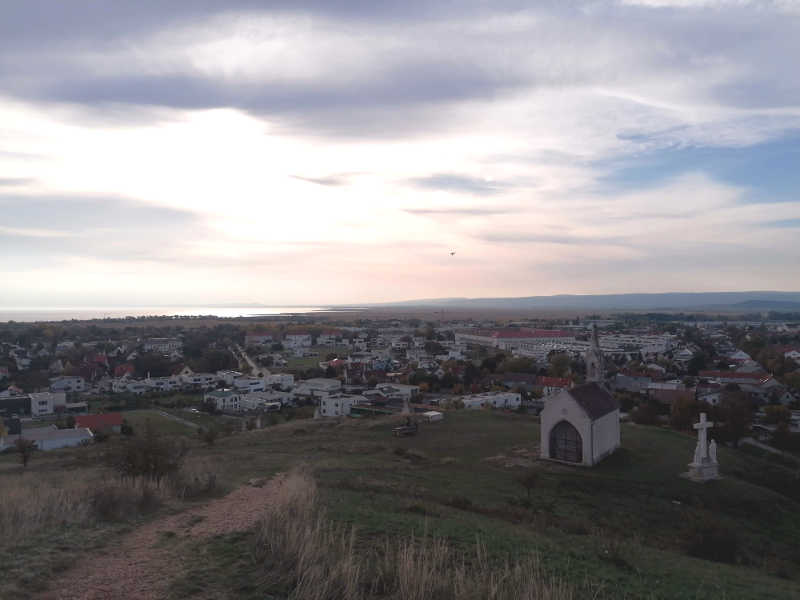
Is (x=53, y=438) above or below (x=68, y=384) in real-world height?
above

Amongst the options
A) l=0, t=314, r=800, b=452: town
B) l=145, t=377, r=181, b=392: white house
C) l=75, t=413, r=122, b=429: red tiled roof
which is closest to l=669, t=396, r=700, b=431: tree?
l=0, t=314, r=800, b=452: town

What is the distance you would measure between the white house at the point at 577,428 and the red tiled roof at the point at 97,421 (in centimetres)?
2738

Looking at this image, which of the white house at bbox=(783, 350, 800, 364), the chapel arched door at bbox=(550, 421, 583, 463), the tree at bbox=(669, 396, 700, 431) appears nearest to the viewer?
the chapel arched door at bbox=(550, 421, 583, 463)

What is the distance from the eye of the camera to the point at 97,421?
36.8 m

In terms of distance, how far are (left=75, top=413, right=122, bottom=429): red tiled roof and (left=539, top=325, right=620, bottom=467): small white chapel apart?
89.9 ft

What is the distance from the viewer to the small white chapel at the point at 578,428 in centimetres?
2247

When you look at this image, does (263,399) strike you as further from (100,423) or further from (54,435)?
(54,435)

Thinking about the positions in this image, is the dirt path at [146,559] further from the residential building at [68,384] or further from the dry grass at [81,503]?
the residential building at [68,384]

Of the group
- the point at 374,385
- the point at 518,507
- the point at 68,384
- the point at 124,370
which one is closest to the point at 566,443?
the point at 518,507

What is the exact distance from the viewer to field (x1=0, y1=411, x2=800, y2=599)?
333 inches

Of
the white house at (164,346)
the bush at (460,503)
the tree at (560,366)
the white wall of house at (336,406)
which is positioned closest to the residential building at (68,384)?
the white house at (164,346)

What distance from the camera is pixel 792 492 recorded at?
907 inches

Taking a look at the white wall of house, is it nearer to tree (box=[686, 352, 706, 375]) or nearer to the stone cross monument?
the stone cross monument

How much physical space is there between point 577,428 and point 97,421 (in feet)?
97.3
